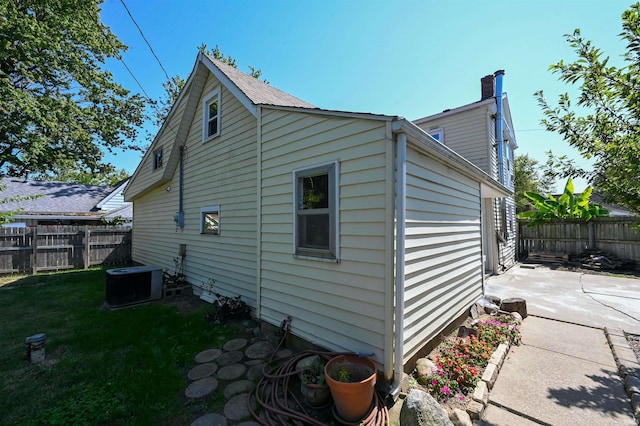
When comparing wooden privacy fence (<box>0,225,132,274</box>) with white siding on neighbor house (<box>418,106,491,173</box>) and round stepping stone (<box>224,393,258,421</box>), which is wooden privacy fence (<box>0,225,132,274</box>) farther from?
white siding on neighbor house (<box>418,106,491,173</box>)

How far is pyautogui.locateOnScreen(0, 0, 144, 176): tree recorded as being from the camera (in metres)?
12.4

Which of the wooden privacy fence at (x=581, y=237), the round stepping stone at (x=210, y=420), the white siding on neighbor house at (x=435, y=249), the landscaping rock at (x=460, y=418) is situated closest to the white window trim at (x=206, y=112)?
the white siding on neighbor house at (x=435, y=249)

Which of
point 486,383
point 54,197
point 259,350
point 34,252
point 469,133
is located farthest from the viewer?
point 54,197

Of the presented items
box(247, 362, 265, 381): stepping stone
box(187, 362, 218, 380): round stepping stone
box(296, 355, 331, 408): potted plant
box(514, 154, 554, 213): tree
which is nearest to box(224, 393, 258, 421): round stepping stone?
box(247, 362, 265, 381): stepping stone

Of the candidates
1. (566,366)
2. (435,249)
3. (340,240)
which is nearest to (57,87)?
(340,240)

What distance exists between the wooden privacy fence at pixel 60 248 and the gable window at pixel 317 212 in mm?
12385

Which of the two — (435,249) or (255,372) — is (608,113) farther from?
(255,372)

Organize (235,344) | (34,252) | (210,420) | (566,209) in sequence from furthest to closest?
(566,209) < (34,252) < (235,344) < (210,420)

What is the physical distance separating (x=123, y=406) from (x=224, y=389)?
3.36 ft

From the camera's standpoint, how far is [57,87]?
14844 mm

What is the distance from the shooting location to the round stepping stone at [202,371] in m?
3.39

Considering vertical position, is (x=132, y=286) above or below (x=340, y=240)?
below

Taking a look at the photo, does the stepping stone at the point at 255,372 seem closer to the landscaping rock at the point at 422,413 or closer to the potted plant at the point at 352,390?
the potted plant at the point at 352,390

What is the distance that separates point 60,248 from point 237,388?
12431 millimetres
